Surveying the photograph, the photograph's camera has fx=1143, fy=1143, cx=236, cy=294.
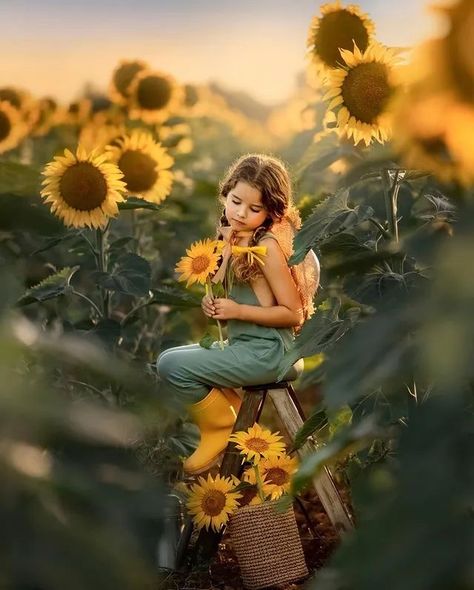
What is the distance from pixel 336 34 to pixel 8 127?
5.70 feet

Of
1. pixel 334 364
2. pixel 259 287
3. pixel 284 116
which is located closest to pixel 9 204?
pixel 334 364

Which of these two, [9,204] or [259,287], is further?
[259,287]

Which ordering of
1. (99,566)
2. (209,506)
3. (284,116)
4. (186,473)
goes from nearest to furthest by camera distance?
(99,566), (209,506), (186,473), (284,116)

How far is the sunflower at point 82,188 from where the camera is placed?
2655mm

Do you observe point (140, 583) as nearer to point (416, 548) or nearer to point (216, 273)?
point (416, 548)

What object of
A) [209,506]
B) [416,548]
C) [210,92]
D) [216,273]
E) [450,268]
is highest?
[450,268]

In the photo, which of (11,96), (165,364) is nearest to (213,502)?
(165,364)

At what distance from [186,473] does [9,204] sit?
84.0 inches

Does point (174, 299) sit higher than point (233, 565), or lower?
higher

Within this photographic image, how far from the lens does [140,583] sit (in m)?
0.33

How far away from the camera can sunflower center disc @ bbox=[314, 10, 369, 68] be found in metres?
2.52

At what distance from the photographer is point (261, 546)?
7.93 ft

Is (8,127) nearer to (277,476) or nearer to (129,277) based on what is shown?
(129,277)

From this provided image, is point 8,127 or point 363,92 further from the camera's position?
point 8,127
